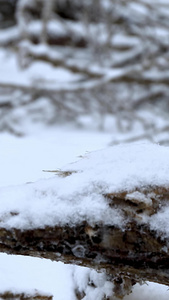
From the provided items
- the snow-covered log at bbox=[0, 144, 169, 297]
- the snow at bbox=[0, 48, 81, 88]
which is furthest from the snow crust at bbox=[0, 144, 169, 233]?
the snow at bbox=[0, 48, 81, 88]

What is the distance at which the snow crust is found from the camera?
53 cm

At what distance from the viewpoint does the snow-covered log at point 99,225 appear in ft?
1.72

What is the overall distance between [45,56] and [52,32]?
1229 millimetres

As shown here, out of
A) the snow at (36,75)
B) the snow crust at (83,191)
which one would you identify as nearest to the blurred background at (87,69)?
the snow at (36,75)

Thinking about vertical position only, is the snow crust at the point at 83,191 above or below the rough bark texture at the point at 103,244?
above

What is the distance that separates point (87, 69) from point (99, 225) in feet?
9.93

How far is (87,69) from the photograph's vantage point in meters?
3.48

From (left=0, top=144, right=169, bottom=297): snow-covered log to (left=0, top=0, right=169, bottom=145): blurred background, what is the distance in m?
2.05

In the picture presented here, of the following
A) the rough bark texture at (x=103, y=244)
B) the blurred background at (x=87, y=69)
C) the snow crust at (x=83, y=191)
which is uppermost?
the snow crust at (x=83, y=191)

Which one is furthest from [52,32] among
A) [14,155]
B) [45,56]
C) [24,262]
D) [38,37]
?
[24,262]

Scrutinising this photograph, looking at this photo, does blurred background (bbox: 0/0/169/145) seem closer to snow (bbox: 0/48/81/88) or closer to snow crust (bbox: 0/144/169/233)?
snow (bbox: 0/48/81/88)

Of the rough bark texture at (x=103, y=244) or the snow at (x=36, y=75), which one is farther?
the snow at (x=36, y=75)

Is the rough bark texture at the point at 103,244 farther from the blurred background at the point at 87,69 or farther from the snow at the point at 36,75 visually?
the snow at the point at 36,75

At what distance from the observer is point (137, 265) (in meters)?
0.53
